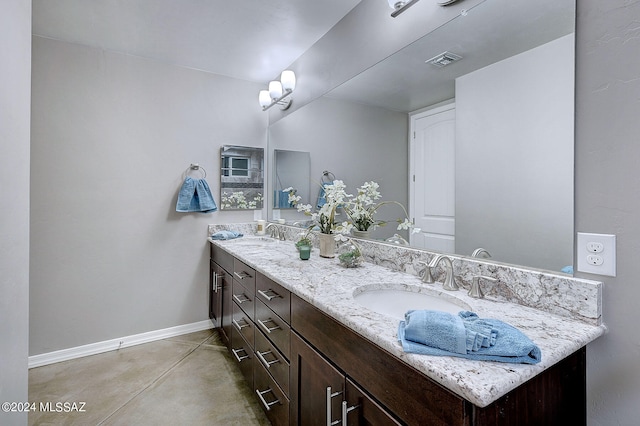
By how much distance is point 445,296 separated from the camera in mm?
1099

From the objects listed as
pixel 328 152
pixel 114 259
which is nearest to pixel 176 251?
pixel 114 259

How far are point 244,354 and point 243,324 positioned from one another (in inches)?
7.4

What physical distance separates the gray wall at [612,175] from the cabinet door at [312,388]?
0.74m

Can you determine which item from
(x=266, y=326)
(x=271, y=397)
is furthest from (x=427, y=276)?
(x=271, y=397)

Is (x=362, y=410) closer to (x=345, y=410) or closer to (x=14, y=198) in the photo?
(x=345, y=410)

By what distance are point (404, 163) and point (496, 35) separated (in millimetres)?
617

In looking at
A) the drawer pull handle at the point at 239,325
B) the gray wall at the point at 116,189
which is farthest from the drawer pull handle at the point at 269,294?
the gray wall at the point at 116,189

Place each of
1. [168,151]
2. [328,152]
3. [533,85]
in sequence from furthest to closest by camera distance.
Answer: [168,151] < [328,152] < [533,85]

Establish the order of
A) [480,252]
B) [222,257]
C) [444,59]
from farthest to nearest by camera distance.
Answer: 1. [222,257]
2. [444,59]
3. [480,252]

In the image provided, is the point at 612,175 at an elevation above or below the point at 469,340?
above

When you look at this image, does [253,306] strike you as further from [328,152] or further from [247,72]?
[247,72]

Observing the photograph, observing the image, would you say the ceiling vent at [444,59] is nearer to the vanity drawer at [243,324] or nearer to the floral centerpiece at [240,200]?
the vanity drawer at [243,324]

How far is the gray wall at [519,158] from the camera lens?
0.91m

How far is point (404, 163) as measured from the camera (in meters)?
1.48
